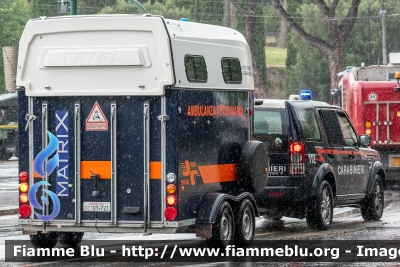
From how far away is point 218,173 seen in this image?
42.2ft

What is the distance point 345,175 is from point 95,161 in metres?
5.67

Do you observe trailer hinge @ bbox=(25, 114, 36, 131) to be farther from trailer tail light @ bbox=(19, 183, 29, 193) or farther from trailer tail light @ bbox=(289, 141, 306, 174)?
trailer tail light @ bbox=(289, 141, 306, 174)

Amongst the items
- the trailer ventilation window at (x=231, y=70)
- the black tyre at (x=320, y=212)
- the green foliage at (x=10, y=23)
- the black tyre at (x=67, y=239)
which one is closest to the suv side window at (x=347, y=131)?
the black tyre at (x=320, y=212)

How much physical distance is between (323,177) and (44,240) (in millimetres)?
4711

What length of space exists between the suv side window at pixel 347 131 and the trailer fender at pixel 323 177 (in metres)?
0.82

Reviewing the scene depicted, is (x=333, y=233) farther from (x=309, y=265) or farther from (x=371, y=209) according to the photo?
(x=309, y=265)

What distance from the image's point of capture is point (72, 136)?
39.9 feet

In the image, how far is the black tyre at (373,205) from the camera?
17.1 meters

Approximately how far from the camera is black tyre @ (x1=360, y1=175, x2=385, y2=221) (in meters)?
17.1

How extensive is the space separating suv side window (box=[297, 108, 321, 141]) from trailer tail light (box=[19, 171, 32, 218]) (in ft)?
15.4

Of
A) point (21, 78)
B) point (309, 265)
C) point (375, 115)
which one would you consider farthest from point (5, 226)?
point (375, 115)

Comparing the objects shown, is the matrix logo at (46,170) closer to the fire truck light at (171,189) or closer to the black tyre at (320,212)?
the fire truck light at (171,189)

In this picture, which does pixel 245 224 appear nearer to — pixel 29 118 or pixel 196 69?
pixel 196 69

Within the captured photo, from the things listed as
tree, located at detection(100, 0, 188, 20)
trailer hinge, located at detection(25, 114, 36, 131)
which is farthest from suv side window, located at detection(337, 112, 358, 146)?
tree, located at detection(100, 0, 188, 20)
